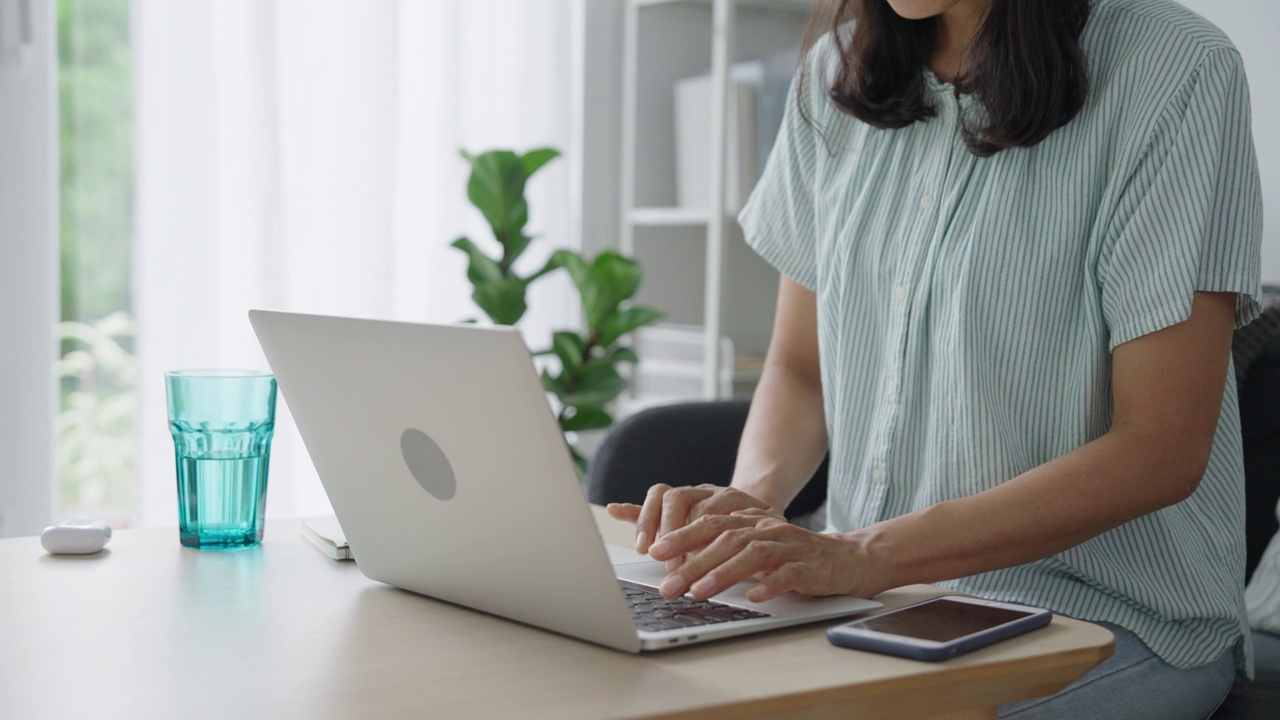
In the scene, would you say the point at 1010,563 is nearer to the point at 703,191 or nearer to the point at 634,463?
the point at 634,463

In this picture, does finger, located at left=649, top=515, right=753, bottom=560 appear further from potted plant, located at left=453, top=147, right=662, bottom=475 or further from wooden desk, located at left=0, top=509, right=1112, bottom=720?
potted plant, located at left=453, top=147, right=662, bottom=475

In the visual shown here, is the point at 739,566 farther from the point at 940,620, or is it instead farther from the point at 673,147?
the point at 673,147

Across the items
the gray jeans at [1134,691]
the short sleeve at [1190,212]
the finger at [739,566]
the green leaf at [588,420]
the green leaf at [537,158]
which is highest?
the green leaf at [537,158]

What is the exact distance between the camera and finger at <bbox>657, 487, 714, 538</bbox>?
916mm

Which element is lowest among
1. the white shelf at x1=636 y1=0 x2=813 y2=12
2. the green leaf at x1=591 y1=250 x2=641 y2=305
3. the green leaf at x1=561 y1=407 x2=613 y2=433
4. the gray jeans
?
the gray jeans

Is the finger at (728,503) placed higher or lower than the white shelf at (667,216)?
lower

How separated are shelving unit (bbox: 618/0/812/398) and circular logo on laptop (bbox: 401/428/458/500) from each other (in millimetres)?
1794

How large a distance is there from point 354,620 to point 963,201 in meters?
0.72

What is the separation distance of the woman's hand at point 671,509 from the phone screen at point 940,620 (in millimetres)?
186

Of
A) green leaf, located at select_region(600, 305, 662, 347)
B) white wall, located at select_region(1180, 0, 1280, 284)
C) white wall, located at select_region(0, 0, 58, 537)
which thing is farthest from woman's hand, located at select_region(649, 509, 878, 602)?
white wall, located at select_region(0, 0, 58, 537)

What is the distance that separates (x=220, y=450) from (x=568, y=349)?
1449 mm

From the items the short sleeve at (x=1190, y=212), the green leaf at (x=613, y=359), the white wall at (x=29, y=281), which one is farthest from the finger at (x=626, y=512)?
the white wall at (x=29, y=281)

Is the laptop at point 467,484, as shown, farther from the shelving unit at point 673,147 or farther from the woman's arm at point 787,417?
the shelving unit at point 673,147

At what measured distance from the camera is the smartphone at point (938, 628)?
27.7 inches
